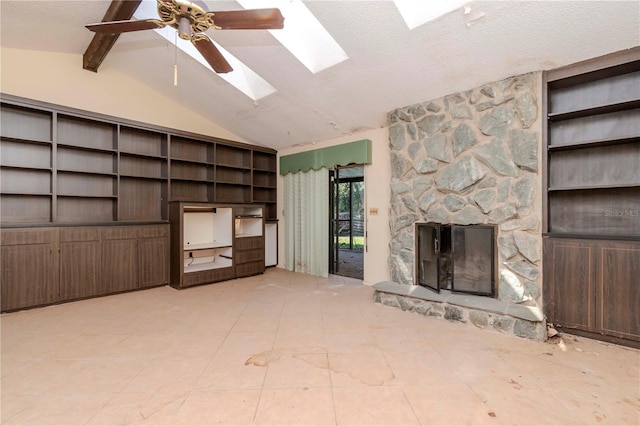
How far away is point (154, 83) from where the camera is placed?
4188 millimetres

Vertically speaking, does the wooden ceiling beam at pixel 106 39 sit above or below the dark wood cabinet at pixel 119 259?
above

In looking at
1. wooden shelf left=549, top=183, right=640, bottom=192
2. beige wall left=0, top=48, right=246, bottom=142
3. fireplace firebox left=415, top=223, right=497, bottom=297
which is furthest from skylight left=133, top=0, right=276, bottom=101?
wooden shelf left=549, top=183, right=640, bottom=192

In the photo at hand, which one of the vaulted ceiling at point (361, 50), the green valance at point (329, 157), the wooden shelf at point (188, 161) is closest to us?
the vaulted ceiling at point (361, 50)

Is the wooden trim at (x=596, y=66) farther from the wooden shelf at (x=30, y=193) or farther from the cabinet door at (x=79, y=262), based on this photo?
the wooden shelf at (x=30, y=193)

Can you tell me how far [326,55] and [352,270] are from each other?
11.9 feet

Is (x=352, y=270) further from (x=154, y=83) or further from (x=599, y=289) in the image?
(x=154, y=83)

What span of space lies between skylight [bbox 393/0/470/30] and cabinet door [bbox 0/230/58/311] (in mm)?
4444

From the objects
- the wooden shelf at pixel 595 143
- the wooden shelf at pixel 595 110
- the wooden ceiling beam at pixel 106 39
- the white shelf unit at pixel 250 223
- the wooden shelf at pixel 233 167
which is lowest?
the white shelf unit at pixel 250 223

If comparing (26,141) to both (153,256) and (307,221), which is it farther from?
(307,221)

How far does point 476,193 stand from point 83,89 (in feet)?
17.0

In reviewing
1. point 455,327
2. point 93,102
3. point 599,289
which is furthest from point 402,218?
point 93,102

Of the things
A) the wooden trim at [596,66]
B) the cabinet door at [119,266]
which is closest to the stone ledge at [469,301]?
the wooden trim at [596,66]

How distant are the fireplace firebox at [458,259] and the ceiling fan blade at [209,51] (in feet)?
9.18

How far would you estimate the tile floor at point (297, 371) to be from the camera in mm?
1518
